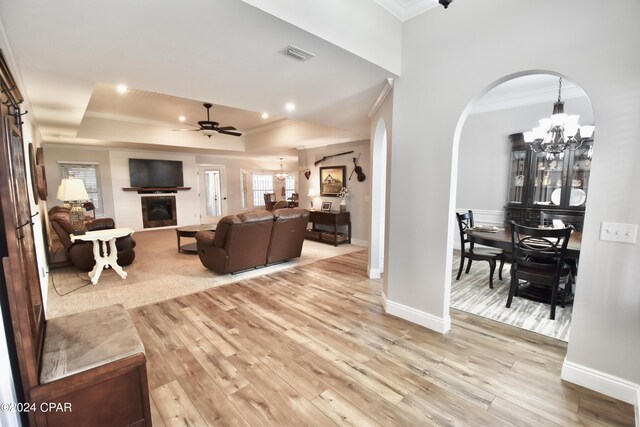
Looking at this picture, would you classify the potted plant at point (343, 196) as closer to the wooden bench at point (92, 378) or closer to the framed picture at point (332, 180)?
the framed picture at point (332, 180)

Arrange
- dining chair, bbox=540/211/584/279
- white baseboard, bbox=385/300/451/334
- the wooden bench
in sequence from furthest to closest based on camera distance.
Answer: dining chair, bbox=540/211/584/279
white baseboard, bbox=385/300/451/334
the wooden bench

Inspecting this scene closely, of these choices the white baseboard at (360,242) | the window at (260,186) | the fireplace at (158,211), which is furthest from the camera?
the window at (260,186)

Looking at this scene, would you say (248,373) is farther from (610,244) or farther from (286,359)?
(610,244)

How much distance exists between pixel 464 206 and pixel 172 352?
219 inches

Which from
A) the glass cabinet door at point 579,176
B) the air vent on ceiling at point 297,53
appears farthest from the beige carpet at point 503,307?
the air vent on ceiling at point 297,53

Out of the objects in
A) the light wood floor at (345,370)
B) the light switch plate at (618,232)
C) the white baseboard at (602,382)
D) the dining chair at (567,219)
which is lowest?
the light wood floor at (345,370)

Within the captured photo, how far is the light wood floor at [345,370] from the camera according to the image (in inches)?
68.8

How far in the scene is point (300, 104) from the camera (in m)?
3.54

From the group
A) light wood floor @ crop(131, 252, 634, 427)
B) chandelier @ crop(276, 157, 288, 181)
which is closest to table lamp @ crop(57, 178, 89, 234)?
light wood floor @ crop(131, 252, 634, 427)

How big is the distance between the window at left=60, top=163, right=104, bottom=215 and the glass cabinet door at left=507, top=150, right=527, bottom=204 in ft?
33.2

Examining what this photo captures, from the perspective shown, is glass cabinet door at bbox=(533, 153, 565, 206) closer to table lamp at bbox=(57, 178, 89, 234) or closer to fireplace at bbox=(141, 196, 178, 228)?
table lamp at bbox=(57, 178, 89, 234)

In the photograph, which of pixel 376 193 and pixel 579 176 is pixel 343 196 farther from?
pixel 579 176

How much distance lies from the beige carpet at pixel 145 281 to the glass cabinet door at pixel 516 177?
10.7ft

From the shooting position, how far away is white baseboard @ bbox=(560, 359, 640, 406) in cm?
182
